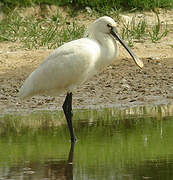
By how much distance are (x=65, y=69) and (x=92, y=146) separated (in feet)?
4.00

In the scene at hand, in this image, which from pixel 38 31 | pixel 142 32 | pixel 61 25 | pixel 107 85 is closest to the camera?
pixel 107 85

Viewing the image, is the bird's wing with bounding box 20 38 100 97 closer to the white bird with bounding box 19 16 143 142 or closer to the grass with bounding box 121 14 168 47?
the white bird with bounding box 19 16 143 142

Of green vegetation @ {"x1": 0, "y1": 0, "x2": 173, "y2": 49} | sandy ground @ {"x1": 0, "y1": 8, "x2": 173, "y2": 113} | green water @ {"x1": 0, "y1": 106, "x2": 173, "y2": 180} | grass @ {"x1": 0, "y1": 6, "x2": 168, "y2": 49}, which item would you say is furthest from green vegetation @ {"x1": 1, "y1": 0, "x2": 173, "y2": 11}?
green water @ {"x1": 0, "y1": 106, "x2": 173, "y2": 180}

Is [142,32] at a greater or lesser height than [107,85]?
greater

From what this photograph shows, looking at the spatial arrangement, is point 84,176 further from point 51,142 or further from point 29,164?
point 51,142

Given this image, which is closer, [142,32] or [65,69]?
[65,69]

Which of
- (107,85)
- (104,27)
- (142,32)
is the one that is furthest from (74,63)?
(142,32)

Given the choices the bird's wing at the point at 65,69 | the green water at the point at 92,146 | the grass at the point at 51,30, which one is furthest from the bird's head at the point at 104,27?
the grass at the point at 51,30

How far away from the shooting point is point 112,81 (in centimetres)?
1232

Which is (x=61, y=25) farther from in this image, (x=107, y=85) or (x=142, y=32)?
(x=107, y=85)

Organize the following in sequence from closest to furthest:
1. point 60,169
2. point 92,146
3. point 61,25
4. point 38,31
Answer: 1. point 60,169
2. point 92,146
3. point 38,31
4. point 61,25

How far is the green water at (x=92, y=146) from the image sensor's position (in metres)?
7.14

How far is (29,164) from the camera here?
7656mm

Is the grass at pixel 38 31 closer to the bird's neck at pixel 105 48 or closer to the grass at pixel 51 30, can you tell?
the grass at pixel 51 30
